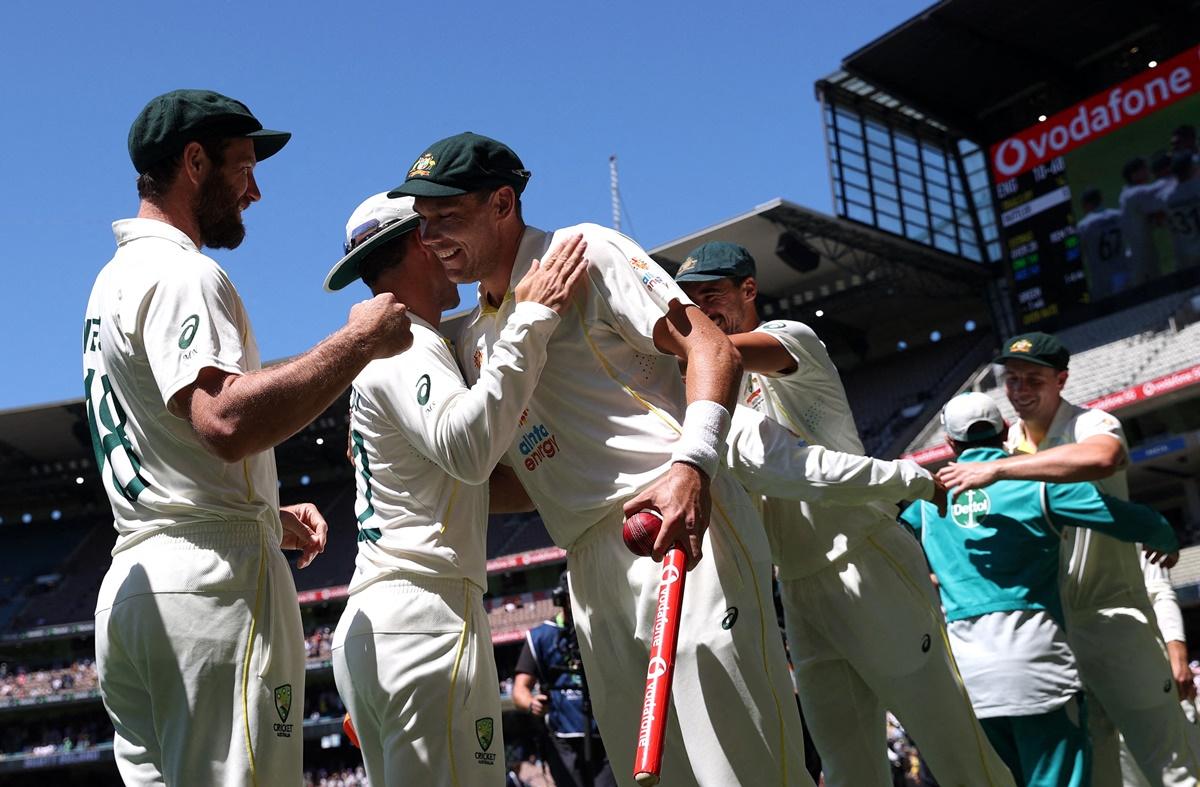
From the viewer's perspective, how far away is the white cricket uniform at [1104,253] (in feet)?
84.3

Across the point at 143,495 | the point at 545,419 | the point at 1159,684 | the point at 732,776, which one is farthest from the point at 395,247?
the point at 1159,684

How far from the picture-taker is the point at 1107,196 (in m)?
25.8

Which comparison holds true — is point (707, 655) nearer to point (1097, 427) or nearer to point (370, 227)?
point (370, 227)

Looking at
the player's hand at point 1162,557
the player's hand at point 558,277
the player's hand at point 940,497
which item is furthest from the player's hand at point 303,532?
the player's hand at point 1162,557

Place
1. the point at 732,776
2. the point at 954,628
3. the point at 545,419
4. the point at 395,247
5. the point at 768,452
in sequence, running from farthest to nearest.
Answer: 1. the point at 954,628
2. the point at 768,452
3. the point at 395,247
4. the point at 545,419
5. the point at 732,776

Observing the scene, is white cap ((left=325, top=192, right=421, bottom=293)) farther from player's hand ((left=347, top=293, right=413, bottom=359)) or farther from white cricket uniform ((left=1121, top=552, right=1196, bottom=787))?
white cricket uniform ((left=1121, top=552, right=1196, bottom=787))

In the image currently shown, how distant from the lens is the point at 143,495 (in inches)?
110

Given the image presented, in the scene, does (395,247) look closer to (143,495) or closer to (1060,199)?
(143,495)

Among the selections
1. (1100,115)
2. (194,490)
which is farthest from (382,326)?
(1100,115)

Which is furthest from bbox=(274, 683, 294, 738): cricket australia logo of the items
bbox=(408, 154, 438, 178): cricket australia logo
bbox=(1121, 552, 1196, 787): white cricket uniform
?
bbox=(1121, 552, 1196, 787): white cricket uniform

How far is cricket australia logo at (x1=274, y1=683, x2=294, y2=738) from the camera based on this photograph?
2.65 metres

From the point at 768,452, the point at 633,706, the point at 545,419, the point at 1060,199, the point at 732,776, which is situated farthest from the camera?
the point at 1060,199

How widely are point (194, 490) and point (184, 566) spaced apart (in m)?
0.18

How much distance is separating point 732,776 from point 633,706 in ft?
1.16
